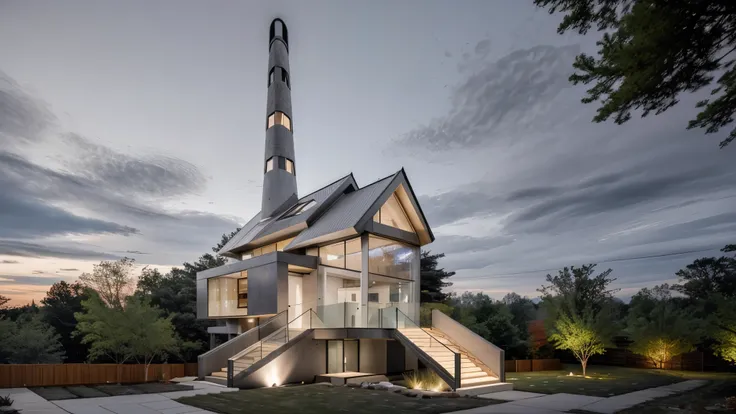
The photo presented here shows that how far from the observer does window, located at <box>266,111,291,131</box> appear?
102 ft

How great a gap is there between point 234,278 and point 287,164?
846cm

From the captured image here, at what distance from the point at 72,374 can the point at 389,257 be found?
1503 cm

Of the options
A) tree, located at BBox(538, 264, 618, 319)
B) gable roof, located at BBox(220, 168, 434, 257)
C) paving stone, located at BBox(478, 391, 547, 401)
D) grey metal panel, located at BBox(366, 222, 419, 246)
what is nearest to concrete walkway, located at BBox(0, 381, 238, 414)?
gable roof, located at BBox(220, 168, 434, 257)

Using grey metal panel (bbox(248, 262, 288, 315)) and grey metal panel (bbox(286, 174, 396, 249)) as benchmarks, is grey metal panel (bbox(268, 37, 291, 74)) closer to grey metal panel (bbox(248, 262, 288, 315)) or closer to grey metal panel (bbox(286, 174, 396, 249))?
grey metal panel (bbox(286, 174, 396, 249))

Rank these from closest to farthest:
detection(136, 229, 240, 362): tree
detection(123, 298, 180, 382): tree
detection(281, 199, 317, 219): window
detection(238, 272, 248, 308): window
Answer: detection(123, 298, 180, 382): tree, detection(281, 199, 317, 219): window, detection(238, 272, 248, 308): window, detection(136, 229, 240, 362): tree

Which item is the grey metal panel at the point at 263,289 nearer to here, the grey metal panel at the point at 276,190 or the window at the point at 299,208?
the window at the point at 299,208

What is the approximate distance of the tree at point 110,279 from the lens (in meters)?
45.0

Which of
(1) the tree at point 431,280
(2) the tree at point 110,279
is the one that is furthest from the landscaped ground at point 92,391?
(2) the tree at point 110,279

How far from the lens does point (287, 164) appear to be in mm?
30328

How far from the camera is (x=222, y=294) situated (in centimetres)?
2627

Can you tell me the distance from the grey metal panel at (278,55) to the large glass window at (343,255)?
17.5 metres

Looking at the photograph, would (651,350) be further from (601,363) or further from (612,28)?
(612,28)

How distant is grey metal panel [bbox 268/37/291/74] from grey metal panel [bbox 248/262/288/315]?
1785 cm

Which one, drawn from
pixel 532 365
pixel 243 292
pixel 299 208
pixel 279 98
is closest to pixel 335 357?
pixel 243 292
